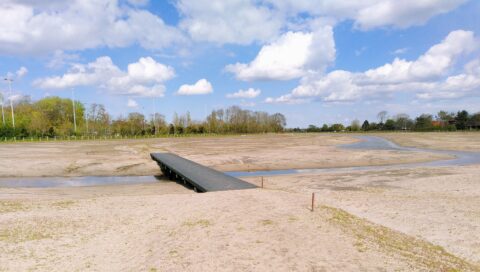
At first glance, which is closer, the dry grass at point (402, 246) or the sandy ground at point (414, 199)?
the dry grass at point (402, 246)

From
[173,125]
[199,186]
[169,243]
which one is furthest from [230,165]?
[173,125]

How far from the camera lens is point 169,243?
6887 millimetres

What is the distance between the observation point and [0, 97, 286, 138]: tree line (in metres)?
65.6

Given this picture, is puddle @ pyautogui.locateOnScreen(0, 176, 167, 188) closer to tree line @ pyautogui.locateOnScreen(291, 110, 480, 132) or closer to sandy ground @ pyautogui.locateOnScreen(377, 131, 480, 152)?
sandy ground @ pyautogui.locateOnScreen(377, 131, 480, 152)

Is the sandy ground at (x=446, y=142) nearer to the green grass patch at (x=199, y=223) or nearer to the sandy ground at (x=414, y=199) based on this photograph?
the sandy ground at (x=414, y=199)

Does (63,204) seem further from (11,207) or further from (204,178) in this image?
(204,178)

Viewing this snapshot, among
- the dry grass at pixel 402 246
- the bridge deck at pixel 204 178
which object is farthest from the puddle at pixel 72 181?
the dry grass at pixel 402 246

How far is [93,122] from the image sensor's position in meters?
81.6

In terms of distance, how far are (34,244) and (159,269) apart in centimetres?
334

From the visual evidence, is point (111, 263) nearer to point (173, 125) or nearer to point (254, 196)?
point (254, 196)

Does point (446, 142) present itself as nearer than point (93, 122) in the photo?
Yes

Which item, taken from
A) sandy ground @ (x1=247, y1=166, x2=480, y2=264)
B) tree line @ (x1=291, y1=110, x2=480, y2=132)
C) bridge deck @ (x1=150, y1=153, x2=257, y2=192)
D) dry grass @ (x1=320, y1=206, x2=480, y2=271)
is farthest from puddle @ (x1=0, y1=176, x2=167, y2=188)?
tree line @ (x1=291, y1=110, x2=480, y2=132)

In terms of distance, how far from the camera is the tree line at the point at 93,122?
215ft

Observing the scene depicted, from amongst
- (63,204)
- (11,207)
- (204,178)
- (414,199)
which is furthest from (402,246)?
(11,207)
